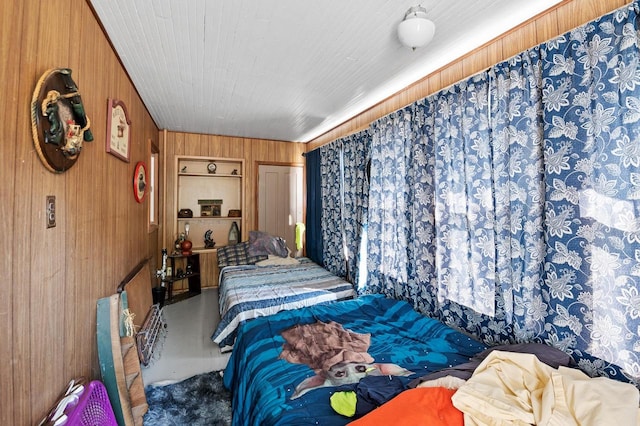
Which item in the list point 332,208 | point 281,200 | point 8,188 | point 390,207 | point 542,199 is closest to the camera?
point 8,188

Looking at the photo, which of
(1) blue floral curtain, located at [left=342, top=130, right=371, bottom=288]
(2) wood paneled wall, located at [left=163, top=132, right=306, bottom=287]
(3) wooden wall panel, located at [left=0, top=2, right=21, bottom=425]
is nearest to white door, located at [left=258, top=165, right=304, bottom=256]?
(2) wood paneled wall, located at [left=163, top=132, right=306, bottom=287]

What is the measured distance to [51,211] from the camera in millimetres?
1157

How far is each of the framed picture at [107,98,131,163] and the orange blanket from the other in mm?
2191

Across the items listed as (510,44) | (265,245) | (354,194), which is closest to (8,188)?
(510,44)

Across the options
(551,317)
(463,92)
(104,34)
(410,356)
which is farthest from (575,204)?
(104,34)

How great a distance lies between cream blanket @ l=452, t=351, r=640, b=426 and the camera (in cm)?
96

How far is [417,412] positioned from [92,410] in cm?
143

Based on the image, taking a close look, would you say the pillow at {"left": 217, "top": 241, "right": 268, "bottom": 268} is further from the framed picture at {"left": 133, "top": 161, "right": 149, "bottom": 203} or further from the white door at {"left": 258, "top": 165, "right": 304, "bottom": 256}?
the framed picture at {"left": 133, "top": 161, "right": 149, "bottom": 203}

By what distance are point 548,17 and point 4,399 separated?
289 centimetres

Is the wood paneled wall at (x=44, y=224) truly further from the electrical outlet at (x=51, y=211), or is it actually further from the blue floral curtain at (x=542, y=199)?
the blue floral curtain at (x=542, y=199)

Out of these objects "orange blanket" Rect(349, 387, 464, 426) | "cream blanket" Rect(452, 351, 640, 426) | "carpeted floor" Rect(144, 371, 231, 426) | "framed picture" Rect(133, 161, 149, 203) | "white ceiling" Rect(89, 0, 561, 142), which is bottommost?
"carpeted floor" Rect(144, 371, 231, 426)

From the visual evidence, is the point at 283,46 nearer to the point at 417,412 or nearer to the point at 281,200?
the point at 417,412

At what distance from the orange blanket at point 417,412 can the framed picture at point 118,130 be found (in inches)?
86.3

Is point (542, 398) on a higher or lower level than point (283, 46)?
lower
